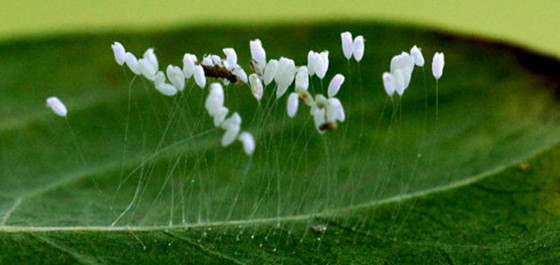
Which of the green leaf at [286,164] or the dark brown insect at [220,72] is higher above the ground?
the dark brown insect at [220,72]

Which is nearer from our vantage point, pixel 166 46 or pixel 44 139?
pixel 44 139

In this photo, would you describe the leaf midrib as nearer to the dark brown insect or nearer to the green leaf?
the green leaf

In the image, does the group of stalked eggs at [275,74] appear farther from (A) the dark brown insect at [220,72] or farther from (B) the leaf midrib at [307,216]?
(B) the leaf midrib at [307,216]

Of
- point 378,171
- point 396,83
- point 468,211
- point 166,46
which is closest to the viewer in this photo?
point 396,83

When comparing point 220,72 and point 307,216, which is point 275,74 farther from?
point 307,216

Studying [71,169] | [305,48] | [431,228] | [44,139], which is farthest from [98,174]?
[431,228]

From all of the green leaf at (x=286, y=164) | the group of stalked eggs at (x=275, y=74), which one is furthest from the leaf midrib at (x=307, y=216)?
the group of stalked eggs at (x=275, y=74)

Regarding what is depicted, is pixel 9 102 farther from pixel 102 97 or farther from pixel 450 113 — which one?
pixel 450 113
